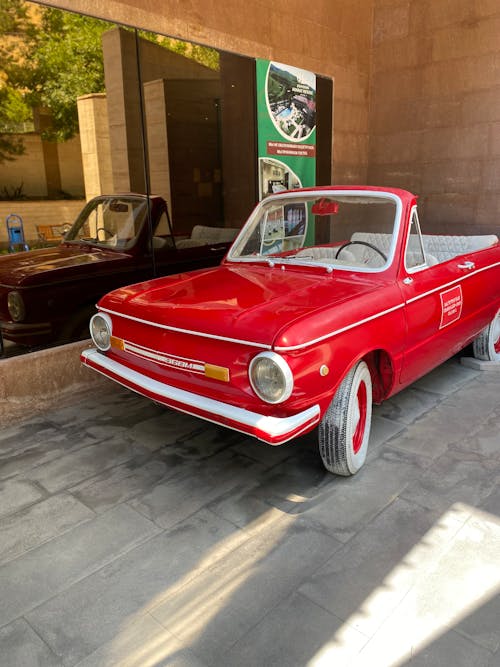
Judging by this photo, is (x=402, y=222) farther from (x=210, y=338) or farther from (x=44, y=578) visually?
(x=44, y=578)

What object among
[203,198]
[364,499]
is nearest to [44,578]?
[364,499]

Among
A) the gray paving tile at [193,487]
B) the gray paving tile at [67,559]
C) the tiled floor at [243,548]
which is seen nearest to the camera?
the tiled floor at [243,548]

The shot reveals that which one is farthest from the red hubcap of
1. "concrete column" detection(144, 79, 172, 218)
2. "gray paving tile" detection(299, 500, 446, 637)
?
"concrete column" detection(144, 79, 172, 218)

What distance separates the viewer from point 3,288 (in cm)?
399

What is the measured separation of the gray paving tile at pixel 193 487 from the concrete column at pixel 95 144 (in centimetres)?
257

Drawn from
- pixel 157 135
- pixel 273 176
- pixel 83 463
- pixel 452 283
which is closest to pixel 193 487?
pixel 83 463

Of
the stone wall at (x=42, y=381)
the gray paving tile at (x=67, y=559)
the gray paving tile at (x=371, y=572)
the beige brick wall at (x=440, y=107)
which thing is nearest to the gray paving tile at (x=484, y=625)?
the gray paving tile at (x=371, y=572)

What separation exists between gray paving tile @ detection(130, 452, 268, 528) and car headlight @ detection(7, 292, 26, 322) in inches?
74.3

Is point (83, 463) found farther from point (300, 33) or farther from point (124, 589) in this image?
point (300, 33)

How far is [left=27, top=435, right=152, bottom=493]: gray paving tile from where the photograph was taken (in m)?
3.13

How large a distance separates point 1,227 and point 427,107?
602 cm

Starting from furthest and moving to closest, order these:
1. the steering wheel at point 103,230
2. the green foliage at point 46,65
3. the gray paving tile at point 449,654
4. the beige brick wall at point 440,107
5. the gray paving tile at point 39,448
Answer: the beige brick wall at point 440,107
the steering wheel at point 103,230
the green foliage at point 46,65
the gray paving tile at point 39,448
the gray paving tile at point 449,654

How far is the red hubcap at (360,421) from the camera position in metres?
3.12

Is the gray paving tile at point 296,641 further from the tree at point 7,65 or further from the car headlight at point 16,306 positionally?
the tree at point 7,65
